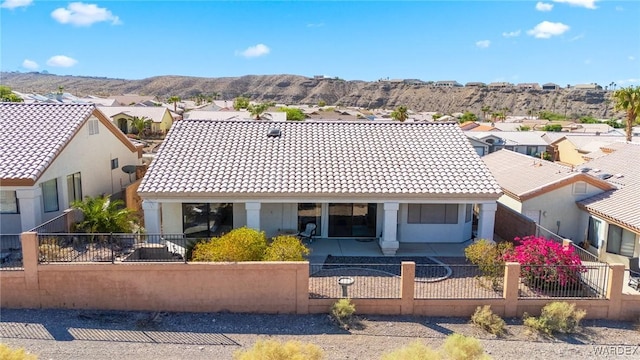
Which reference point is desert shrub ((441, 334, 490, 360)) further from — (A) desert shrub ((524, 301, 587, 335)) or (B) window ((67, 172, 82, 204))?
(B) window ((67, 172, 82, 204))

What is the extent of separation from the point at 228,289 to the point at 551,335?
30.6ft

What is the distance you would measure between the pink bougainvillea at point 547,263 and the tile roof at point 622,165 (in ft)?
32.1

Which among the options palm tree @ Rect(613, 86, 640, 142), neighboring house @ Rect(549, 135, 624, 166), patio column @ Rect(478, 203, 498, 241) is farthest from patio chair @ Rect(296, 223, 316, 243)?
palm tree @ Rect(613, 86, 640, 142)

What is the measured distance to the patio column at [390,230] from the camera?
A: 19.2 m

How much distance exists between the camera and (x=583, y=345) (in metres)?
13.2

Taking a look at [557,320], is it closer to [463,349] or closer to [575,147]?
[463,349]

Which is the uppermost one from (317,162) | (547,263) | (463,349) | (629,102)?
(629,102)

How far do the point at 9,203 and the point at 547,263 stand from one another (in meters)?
19.2

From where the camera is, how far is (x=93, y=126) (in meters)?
23.4

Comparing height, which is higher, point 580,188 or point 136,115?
point 136,115

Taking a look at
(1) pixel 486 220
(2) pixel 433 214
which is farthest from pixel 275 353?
(2) pixel 433 214

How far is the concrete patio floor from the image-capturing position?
19281mm

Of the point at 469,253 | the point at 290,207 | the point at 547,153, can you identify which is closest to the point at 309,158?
the point at 290,207

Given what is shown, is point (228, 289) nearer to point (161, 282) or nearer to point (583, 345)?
point (161, 282)
